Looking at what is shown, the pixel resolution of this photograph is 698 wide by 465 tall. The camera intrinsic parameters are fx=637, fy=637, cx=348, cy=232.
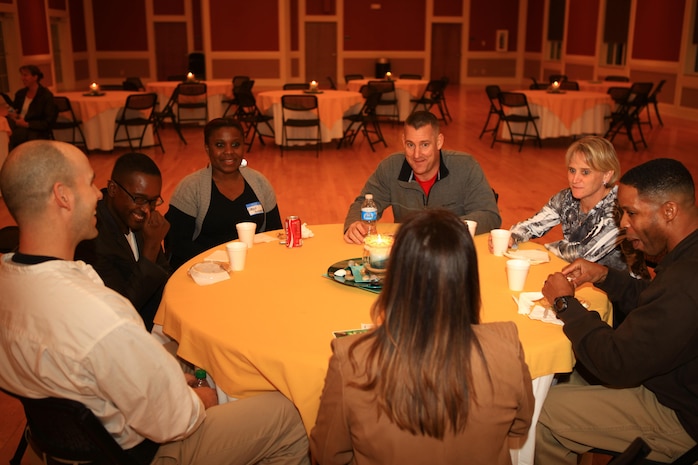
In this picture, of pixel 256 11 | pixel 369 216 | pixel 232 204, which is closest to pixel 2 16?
pixel 256 11

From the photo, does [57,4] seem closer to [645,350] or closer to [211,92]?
[211,92]

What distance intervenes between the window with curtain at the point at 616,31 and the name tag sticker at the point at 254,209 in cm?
1431

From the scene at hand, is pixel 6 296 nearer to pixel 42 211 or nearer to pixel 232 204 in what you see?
pixel 42 211

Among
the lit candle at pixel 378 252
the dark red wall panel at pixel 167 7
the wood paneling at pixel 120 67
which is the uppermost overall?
the dark red wall panel at pixel 167 7

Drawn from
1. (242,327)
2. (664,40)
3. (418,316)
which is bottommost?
(242,327)

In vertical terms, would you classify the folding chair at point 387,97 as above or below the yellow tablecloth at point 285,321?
above

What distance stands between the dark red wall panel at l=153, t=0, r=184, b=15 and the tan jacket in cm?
1906

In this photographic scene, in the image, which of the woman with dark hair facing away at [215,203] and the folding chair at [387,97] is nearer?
the woman with dark hair facing away at [215,203]

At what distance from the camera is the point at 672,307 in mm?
1717

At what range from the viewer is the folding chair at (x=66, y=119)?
867 cm

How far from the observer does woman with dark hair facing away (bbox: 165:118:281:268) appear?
3.28 m

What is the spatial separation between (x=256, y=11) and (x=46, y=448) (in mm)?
17380

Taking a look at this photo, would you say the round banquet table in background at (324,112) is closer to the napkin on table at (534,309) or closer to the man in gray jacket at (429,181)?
the man in gray jacket at (429,181)

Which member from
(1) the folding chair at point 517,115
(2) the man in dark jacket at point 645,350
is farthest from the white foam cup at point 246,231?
(1) the folding chair at point 517,115
